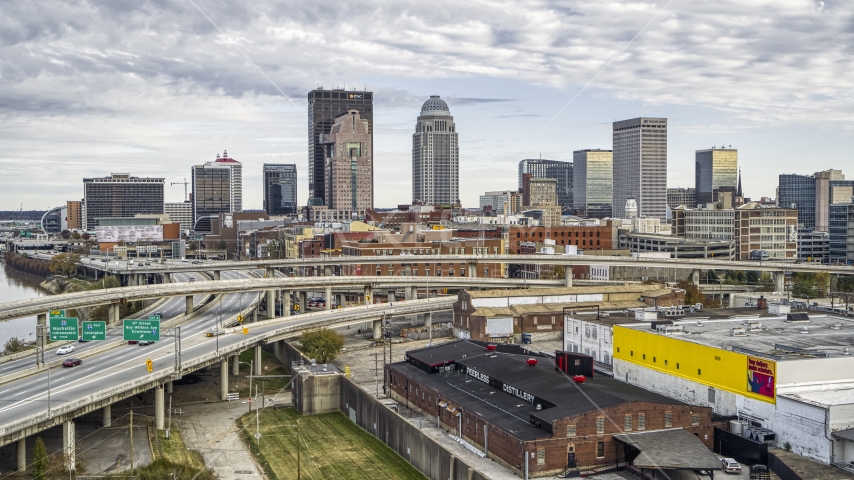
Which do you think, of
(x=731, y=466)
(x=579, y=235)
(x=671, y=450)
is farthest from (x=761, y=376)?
(x=579, y=235)

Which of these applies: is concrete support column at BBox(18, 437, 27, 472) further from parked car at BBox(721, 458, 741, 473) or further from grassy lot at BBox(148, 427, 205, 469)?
parked car at BBox(721, 458, 741, 473)

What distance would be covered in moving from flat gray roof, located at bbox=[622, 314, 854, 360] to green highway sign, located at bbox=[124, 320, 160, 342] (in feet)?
101

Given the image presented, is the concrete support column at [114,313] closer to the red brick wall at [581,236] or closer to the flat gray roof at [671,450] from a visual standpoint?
the flat gray roof at [671,450]

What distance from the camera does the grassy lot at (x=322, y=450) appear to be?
4284 cm

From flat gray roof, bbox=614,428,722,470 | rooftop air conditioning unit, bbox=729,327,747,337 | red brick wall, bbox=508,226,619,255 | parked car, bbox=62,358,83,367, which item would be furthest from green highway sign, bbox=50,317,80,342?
red brick wall, bbox=508,226,619,255

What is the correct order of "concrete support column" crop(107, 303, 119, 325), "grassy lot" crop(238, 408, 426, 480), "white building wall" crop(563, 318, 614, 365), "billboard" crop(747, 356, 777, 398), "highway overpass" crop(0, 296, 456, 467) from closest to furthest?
"billboard" crop(747, 356, 777, 398), "grassy lot" crop(238, 408, 426, 480), "highway overpass" crop(0, 296, 456, 467), "white building wall" crop(563, 318, 614, 365), "concrete support column" crop(107, 303, 119, 325)

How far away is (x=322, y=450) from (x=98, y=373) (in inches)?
671

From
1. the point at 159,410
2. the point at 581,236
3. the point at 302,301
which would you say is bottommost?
the point at 159,410

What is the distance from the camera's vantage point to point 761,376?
42750 millimetres

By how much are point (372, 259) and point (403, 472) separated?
254 ft

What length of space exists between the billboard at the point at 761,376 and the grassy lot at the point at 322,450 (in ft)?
54.8

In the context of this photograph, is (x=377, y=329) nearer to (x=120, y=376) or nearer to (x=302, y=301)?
(x=302, y=301)

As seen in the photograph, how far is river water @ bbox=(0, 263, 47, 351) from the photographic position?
93125 millimetres

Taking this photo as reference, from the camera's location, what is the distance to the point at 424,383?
50.5 metres
